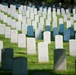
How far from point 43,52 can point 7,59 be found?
64.9 inches

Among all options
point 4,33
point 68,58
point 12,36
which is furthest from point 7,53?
point 4,33

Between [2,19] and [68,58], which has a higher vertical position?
[2,19]

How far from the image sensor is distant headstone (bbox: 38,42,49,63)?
480 inches

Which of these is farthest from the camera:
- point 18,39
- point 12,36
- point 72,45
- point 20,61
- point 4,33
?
point 4,33

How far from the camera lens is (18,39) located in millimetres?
15234

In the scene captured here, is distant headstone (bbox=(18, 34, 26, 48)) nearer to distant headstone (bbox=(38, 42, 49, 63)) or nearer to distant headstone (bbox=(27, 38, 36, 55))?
distant headstone (bbox=(27, 38, 36, 55))

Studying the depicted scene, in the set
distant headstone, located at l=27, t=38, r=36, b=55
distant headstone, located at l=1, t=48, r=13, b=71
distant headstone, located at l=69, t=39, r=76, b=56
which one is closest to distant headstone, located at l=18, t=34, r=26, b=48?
distant headstone, located at l=27, t=38, r=36, b=55

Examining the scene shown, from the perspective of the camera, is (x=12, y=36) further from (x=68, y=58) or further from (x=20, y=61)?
(x=20, y=61)

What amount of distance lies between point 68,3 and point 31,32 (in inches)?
1029

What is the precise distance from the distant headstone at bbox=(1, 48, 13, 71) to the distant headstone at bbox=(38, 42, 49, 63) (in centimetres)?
142

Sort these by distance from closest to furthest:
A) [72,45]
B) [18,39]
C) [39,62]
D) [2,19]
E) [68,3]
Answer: [39,62] → [72,45] → [18,39] → [2,19] → [68,3]

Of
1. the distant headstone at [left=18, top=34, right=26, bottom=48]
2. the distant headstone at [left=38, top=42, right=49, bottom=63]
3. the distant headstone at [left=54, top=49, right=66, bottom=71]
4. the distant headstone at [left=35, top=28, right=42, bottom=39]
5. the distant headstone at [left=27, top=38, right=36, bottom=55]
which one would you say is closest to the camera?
the distant headstone at [left=54, top=49, right=66, bottom=71]

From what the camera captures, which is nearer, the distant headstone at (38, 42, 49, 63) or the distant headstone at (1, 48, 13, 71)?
the distant headstone at (1, 48, 13, 71)

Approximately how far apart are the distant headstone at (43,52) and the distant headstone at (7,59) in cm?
142
